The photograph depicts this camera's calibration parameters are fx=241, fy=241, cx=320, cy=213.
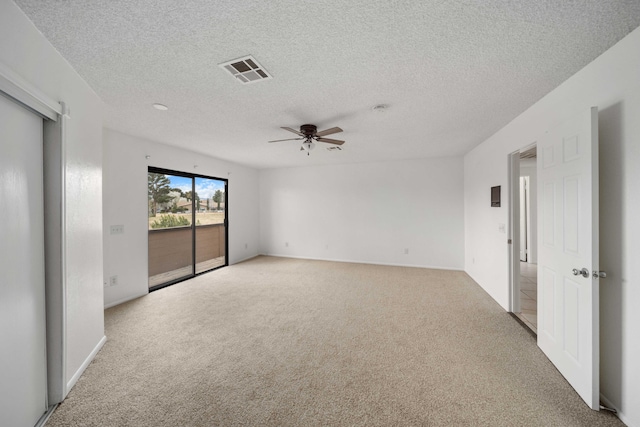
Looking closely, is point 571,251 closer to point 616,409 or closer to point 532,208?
point 616,409

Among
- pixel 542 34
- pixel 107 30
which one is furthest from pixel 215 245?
pixel 542 34

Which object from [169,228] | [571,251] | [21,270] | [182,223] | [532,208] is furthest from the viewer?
[532,208]

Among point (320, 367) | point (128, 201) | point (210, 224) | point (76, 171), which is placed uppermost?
point (76, 171)

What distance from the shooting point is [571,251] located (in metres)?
1.87

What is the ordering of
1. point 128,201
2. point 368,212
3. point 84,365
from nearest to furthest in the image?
point 84,365 < point 128,201 < point 368,212

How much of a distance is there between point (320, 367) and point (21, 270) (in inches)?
85.4

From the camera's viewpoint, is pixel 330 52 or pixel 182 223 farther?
pixel 182 223

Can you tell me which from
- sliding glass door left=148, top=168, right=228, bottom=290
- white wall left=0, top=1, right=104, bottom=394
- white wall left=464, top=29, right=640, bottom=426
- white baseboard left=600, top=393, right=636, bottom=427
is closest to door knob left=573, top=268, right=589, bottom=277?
white wall left=464, top=29, right=640, bottom=426

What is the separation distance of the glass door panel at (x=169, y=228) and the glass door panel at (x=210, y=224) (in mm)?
243

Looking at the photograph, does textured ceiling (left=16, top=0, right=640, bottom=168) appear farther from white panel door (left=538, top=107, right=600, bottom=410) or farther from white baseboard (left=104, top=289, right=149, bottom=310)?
white baseboard (left=104, top=289, right=149, bottom=310)

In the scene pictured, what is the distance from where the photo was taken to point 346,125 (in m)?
3.29

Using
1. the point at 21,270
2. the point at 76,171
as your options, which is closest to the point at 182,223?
the point at 76,171

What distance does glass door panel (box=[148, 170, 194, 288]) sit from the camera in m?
4.26

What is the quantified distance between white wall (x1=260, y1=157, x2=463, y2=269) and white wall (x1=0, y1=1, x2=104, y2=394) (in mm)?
4621
